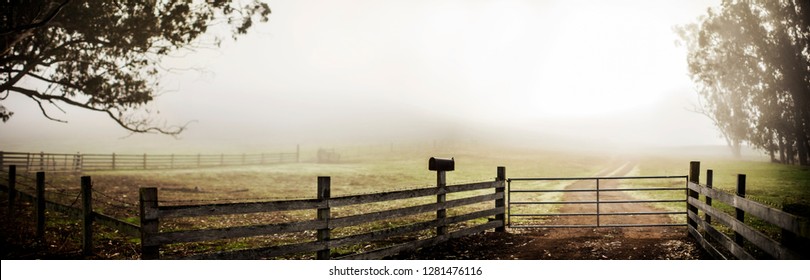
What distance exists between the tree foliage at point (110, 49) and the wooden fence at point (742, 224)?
513 inches

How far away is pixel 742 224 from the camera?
20.5 ft

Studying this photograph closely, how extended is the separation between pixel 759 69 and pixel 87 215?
32.9 metres

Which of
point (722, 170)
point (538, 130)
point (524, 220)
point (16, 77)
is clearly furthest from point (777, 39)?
point (538, 130)

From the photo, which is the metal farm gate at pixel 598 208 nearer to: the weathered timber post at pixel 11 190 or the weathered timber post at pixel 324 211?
the weathered timber post at pixel 324 211

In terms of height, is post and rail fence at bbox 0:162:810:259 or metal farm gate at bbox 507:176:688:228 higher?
post and rail fence at bbox 0:162:810:259

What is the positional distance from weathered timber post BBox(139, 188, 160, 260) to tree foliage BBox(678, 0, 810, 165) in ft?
73.7

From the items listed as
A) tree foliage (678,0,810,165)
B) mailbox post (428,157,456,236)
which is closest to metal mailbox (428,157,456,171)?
mailbox post (428,157,456,236)

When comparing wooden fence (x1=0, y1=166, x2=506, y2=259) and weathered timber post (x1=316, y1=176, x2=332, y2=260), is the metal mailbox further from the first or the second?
weathered timber post (x1=316, y1=176, x2=332, y2=260)

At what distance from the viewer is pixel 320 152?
5050 centimetres

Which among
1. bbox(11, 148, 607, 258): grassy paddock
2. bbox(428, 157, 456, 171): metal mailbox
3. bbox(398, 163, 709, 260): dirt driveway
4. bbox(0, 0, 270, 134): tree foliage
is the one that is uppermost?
bbox(0, 0, 270, 134): tree foliage

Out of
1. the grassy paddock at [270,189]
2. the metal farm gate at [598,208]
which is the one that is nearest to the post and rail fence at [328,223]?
the grassy paddock at [270,189]

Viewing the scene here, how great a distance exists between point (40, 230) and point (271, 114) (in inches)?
4672

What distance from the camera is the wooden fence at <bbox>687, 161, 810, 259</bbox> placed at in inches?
184
